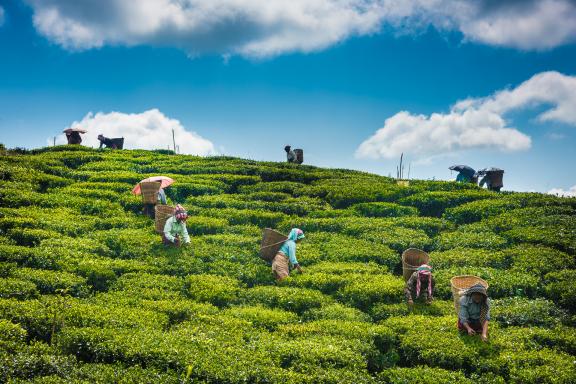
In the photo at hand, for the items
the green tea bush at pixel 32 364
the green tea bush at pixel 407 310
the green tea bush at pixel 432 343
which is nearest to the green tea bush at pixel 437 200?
the green tea bush at pixel 407 310

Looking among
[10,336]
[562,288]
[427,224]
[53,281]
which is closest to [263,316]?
[53,281]

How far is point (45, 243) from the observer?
51.4 feet

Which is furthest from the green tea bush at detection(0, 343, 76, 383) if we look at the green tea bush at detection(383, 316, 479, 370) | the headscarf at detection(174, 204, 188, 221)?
the green tea bush at detection(383, 316, 479, 370)

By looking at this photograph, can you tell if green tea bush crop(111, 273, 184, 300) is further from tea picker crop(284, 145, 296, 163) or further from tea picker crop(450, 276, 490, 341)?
tea picker crop(284, 145, 296, 163)

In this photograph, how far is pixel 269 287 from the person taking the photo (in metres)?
14.8

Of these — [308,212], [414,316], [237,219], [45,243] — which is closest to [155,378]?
[414,316]

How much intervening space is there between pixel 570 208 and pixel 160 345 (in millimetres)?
18743

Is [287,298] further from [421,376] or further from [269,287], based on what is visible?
[421,376]

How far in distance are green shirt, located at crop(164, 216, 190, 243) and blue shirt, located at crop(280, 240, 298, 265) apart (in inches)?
141

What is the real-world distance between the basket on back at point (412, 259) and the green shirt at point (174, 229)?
742cm

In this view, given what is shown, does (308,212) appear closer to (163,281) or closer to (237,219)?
(237,219)

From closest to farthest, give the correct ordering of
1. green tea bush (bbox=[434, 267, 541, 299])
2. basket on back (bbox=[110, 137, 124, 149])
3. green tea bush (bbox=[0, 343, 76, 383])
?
green tea bush (bbox=[0, 343, 76, 383]) < green tea bush (bbox=[434, 267, 541, 299]) < basket on back (bbox=[110, 137, 124, 149])

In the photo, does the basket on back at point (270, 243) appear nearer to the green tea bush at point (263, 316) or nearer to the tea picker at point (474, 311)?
the green tea bush at point (263, 316)

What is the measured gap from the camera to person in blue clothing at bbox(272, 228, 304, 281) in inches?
619
